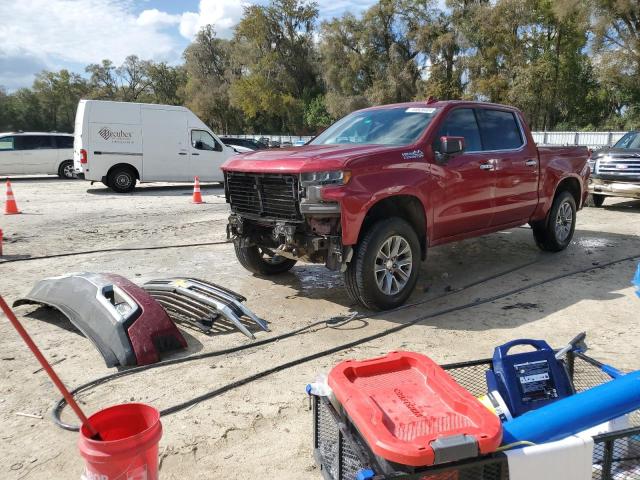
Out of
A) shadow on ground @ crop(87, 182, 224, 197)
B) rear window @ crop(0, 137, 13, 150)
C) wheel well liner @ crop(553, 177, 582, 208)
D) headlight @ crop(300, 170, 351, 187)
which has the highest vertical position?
rear window @ crop(0, 137, 13, 150)

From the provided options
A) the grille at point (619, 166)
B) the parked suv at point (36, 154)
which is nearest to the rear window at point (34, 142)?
the parked suv at point (36, 154)

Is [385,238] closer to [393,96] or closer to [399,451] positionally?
[399,451]

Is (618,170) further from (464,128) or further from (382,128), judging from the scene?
(382,128)

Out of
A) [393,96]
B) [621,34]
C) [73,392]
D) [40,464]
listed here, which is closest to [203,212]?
[73,392]

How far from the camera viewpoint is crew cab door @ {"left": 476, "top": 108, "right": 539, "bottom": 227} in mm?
6082

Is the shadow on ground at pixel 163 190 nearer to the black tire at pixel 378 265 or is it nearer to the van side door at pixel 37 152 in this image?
the van side door at pixel 37 152

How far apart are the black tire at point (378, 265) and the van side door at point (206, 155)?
38.9 ft

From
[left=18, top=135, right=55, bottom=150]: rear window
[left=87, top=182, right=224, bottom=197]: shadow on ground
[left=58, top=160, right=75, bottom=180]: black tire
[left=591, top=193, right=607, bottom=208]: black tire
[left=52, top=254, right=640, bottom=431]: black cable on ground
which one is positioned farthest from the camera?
[left=58, top=160, right=75, bottom=180]: black tire

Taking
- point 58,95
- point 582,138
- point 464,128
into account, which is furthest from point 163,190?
point 58,95

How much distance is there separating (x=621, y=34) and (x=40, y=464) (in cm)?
3650

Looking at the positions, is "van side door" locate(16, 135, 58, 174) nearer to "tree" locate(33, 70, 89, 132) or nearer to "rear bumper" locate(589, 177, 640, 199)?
"rear bumper" locate(589, 177, 640, 199)

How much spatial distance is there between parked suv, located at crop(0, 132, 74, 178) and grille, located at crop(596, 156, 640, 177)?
16709 mm

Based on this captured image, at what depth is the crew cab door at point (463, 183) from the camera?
5.33 metres

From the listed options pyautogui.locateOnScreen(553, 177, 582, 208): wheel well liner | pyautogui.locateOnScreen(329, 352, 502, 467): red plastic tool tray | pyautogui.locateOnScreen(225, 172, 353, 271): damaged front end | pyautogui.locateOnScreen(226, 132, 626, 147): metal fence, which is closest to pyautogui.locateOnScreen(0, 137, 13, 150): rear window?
pyautogui.locateOnScreen(226, 132, 626, 147): metal fence
